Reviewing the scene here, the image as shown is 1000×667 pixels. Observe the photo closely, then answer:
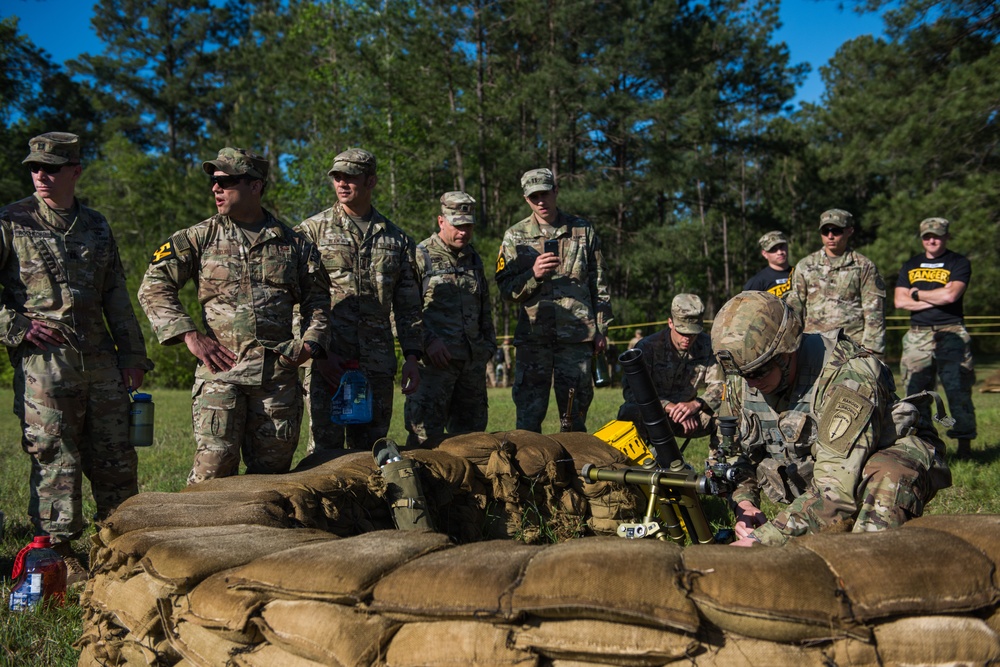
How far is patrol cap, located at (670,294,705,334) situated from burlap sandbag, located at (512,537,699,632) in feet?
12.1

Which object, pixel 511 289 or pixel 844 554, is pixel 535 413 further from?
pixel 844 554

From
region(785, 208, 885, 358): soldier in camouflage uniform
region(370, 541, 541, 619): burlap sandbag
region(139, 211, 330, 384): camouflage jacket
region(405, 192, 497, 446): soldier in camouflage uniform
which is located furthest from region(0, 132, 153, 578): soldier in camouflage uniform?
region(785, 208, 885, 358): soldier in camouflage uniform

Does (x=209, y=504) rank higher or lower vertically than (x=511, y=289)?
lower

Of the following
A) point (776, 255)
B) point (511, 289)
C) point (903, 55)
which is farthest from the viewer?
point (903, 55)

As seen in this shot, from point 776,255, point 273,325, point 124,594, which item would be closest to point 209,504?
point 124,594

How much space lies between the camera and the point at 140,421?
4.70m

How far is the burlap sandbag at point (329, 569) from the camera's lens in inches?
97.7

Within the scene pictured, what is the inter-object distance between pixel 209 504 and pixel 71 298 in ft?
5.91

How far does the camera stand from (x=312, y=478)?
3971mm

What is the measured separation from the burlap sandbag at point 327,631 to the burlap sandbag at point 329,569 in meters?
0.04

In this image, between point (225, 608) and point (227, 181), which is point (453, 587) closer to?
point (225, 608)

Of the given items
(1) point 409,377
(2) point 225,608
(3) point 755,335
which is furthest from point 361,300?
(2) point 225,608

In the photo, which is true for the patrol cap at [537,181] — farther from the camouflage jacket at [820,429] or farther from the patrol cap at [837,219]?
the patrol cap at [837,219]

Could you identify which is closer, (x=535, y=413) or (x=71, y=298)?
(x=71, y=298)
